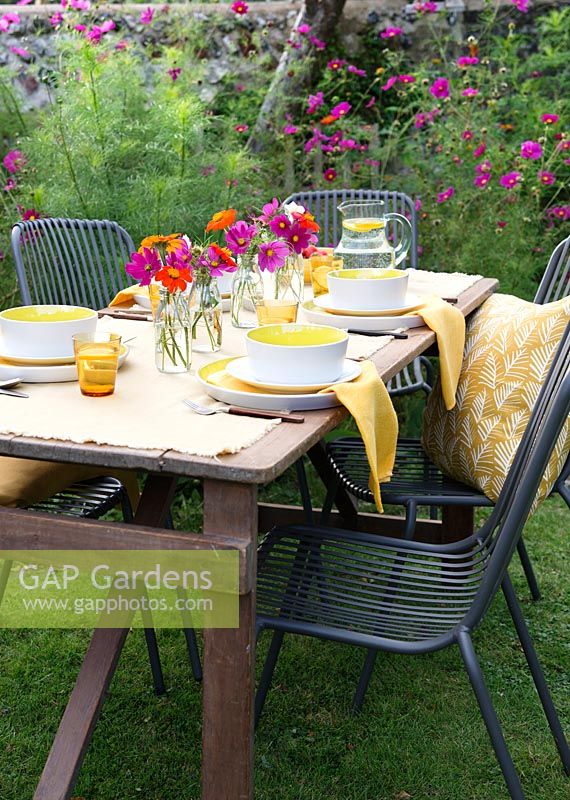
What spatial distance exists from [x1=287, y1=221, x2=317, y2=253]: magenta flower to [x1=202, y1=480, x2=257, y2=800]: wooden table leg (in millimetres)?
929

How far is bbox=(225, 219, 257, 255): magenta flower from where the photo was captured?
2.11 metres

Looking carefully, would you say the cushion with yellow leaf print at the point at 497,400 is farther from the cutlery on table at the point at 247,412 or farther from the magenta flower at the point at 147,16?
the magenta flower at the point at 147,16

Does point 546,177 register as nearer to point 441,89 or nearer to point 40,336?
point 441,89

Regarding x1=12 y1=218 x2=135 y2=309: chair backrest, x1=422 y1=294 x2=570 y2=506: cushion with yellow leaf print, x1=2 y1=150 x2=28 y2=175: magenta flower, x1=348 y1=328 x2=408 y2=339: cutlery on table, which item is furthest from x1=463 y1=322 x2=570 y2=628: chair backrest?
x1=2 y1=150 x2=28 y2=175: magenta flower

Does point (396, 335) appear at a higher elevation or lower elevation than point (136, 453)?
lower

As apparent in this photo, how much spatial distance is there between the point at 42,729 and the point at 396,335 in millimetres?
1218

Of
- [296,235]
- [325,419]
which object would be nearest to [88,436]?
[325,419]

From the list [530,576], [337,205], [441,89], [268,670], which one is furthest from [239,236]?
[441,89]

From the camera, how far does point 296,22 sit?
5.56 m

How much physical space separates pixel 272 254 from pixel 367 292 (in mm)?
317

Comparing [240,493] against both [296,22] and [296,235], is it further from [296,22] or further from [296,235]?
[296,22]

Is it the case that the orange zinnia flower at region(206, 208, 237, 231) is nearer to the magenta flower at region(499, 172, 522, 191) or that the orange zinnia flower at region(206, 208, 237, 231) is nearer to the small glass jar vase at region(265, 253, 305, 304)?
the small glass jar vase at region(265, 253, 305, 304)

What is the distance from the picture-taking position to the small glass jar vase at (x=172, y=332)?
1.86 meters

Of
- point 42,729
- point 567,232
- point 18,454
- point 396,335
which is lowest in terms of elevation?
point 42,729
